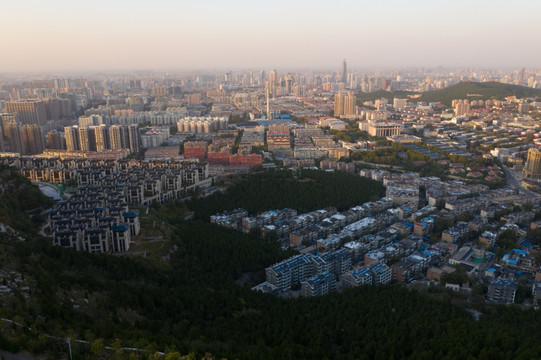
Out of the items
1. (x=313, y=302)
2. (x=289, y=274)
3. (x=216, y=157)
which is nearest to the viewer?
(x=313, y=302)

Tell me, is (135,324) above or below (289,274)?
above

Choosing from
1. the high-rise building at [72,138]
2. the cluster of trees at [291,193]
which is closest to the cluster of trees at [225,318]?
the cluster of trees at [291,193]

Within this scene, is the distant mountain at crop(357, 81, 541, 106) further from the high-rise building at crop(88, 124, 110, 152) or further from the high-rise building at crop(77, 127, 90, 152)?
the high-rise building at crop(77, 127, 90, 152)

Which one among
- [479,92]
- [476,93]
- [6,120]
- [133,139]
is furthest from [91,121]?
[479,92]

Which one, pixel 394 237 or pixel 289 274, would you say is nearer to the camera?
pixel 289 274

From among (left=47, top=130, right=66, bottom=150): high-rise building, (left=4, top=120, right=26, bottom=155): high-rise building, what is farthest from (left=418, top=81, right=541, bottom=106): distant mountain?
(left=4, top=120, right=26, bottom=155): high-rise building

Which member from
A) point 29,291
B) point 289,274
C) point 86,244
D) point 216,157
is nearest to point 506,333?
point 289,274

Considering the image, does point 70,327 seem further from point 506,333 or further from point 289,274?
point 506,333

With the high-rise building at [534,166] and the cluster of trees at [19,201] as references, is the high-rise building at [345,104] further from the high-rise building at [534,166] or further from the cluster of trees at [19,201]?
the cluster of trees at [19,201]
